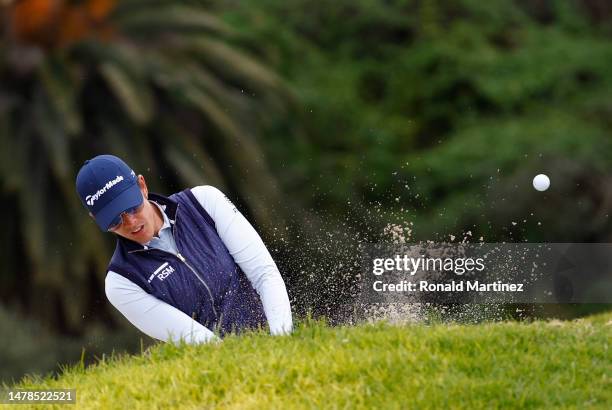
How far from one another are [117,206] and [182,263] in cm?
50

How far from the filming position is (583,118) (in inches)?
555

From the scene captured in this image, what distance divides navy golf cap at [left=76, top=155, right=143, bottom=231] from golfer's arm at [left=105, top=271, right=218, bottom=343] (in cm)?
37

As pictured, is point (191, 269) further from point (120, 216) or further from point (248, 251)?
point (120, 216)

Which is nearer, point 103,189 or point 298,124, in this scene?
point 103,189

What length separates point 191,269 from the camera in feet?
17.5

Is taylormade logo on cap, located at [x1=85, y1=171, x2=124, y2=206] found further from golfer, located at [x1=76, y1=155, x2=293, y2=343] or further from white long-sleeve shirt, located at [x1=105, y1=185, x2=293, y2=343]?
white long-sleeve shirt, located at [x1=105, y1=185, x2=293, y2=343]

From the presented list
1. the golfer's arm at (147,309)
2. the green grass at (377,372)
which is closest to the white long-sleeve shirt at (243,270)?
the golfer's arm at (147,309)

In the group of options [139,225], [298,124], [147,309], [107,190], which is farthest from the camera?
[298,124]

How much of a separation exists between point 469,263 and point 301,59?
26.9 ft

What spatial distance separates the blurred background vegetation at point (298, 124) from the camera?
36.6ft

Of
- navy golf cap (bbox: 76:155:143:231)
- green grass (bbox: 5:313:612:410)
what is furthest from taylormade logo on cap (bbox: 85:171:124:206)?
green grass (bbox: 5:313:612:410)

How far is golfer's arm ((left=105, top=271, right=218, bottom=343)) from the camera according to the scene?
521 centimetres

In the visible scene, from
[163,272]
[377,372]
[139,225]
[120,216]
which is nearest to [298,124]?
[163,272]

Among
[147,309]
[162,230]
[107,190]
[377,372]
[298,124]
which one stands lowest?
[377,372]
